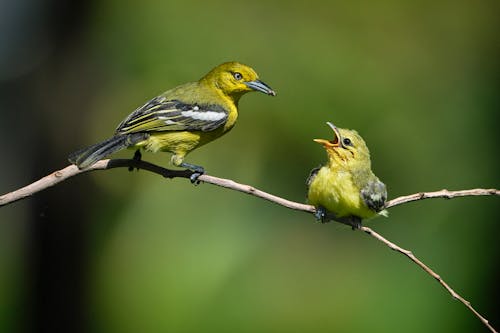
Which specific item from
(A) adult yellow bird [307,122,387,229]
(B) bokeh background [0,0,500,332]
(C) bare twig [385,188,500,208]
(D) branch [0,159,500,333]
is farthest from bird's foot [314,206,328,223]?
(B) bokeh background [0,0,500,332]

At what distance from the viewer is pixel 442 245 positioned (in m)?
8.39

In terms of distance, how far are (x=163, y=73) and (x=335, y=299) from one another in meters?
3.44

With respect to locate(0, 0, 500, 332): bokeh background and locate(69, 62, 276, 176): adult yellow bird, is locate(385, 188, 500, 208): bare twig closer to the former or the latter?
locate(69, 62, 276, 176): adult yellow bird

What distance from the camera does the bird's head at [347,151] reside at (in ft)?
14.4

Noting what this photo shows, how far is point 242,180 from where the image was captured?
8188 millimetres

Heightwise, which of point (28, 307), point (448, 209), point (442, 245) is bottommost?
point (28, 307)

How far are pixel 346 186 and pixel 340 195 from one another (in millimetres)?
67

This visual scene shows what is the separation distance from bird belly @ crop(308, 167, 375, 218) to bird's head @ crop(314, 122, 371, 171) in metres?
0.08

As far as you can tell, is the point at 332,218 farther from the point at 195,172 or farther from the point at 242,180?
the point at 242,180

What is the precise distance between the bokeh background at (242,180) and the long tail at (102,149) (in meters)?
3.52

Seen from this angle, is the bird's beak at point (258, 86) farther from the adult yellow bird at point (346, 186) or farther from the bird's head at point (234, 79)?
→ the adult yellow bird at point (346, 186)

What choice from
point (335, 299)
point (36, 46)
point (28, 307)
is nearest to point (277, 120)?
point (335, 299)

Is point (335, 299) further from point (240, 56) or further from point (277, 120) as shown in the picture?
point (240, 56)

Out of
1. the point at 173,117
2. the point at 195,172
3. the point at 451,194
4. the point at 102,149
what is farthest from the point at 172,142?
the point at 451,194
